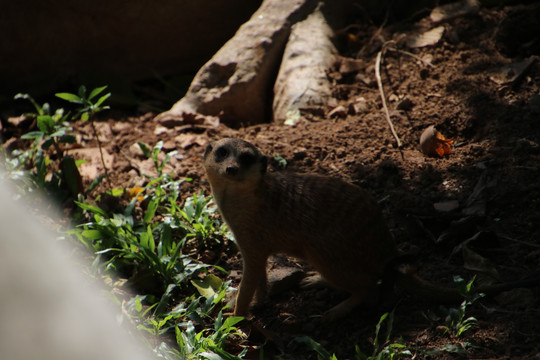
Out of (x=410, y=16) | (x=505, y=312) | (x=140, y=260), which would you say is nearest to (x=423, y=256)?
(x=505, y=312)

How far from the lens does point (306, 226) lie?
313 cm

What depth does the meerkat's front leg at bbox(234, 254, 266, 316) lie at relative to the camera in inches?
126

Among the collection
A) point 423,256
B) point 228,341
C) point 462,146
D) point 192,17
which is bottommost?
point 228,341

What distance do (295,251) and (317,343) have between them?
1.91ft

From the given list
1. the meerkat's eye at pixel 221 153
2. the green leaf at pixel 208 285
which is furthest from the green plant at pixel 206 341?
the meerkat's eye at pixel 221 153

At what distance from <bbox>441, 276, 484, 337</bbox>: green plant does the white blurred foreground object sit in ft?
7.61

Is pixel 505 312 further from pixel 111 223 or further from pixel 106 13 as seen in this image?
pixel 106 13

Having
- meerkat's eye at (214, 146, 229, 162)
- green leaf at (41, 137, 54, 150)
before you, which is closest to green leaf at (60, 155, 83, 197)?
green leaf at (41, 137, 54, 150)

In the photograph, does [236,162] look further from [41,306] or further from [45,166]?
[41,306]

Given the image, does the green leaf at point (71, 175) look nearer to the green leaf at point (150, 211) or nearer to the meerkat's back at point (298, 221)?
the green leaf at point (150, 211)

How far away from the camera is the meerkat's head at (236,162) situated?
3.18 metres

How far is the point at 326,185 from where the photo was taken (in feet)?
10.5

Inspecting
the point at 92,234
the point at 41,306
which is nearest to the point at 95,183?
the point at 92,234

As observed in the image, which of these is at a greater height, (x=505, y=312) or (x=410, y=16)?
(x=410, y=16)
